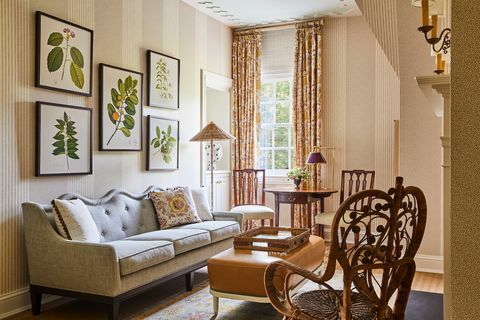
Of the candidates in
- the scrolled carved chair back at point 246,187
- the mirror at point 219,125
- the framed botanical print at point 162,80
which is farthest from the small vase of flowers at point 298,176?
the framed botanical print at point 162,80

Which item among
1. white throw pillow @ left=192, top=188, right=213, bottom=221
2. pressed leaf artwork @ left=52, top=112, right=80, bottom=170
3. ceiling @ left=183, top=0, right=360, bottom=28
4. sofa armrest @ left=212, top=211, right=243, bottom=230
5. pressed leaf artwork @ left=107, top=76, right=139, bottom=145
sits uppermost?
ceiling @ left=183, top=0, right=360, bottom=28

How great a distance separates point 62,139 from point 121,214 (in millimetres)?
842

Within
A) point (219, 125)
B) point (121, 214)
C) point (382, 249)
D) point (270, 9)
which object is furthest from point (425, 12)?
point (219, 125)

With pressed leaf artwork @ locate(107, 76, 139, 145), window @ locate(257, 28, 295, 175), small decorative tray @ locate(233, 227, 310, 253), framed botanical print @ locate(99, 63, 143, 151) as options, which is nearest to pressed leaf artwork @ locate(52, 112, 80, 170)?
framed botanical print @ locate(99, 63, 143, 151)

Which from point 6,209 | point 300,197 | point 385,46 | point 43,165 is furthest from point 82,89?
point 385,46

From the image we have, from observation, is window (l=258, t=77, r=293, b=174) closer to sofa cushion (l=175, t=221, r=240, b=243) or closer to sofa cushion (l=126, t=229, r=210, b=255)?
sofa cushion (l=175, t=221, r=240, b=243)

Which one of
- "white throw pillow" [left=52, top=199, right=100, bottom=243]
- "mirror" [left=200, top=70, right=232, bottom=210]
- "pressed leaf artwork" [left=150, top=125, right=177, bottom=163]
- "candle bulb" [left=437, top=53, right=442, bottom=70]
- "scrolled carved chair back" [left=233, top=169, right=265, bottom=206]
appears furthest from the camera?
"scrolled carved chair back" [left=233, top=169, right=265, bottom=206]

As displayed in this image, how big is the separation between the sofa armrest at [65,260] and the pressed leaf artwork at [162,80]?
2194 mm

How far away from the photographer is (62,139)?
12.7 feet

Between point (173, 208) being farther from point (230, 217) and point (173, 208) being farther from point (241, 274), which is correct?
→ point (241, 274)

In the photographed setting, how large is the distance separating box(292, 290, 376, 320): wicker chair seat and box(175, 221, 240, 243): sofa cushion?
7.00 ft

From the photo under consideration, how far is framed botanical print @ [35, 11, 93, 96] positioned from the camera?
3688mm

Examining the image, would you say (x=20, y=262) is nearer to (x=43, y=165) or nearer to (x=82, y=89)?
(x=43, y=165)

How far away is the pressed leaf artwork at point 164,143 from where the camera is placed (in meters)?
5.12
